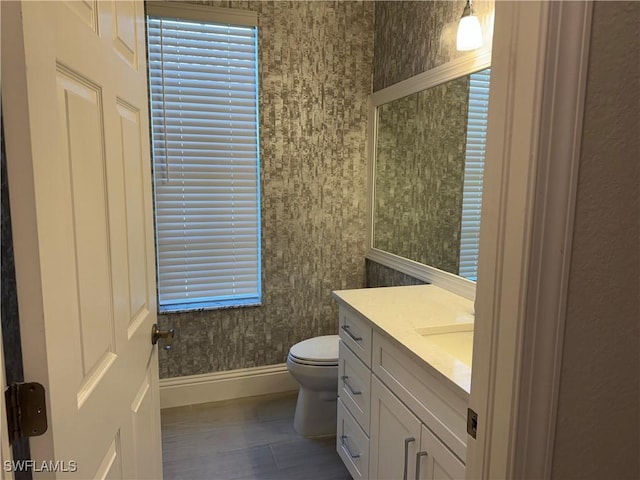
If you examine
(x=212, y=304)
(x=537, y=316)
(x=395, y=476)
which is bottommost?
(x=395, y=476)

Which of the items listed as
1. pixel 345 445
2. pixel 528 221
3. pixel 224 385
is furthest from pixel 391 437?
pixel 224 385

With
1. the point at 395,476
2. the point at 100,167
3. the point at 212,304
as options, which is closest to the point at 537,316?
the point at 100,167

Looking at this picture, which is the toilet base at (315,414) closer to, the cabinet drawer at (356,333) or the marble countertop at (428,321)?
the cabinet drawer at (356,333)

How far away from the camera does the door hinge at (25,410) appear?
0.59 m

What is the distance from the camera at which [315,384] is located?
2.29 m

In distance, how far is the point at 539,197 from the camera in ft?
2.02

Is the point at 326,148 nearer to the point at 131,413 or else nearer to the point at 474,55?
the point at 474,55

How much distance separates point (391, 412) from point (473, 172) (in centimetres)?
107

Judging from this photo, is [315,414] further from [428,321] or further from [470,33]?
[470,33]

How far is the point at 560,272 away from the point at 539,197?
12 centimetres

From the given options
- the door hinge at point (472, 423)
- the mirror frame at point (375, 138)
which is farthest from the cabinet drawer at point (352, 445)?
the door hinge at point (472, 423)

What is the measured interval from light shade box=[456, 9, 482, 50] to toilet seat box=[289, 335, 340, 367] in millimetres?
1607

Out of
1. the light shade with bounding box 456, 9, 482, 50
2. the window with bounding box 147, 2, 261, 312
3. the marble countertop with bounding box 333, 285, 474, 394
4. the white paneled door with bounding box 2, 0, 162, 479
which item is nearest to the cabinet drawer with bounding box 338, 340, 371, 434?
the marble countertop with bounding box 333, 285, 474, 394

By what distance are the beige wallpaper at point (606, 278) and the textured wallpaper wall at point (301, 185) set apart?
216 cm
